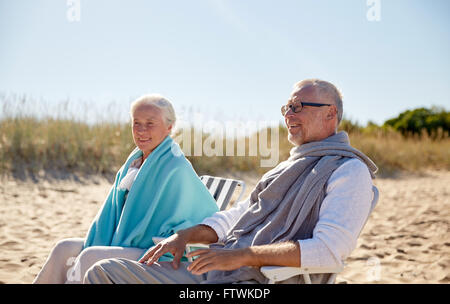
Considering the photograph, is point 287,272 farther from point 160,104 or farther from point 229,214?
point 160,104

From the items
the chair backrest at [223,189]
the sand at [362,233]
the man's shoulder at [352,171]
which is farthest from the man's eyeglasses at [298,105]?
the sand at [362,233]

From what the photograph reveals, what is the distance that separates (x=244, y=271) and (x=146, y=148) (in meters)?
1.22

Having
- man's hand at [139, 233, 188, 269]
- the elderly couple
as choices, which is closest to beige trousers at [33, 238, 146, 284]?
the elderly couple

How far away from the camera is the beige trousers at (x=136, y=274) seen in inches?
81.0

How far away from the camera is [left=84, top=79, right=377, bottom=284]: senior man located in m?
2.01

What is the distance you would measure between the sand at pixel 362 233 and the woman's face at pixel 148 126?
176 cm

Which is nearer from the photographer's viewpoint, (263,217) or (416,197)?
(263,217)

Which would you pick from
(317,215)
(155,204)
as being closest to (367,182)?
(317,215)

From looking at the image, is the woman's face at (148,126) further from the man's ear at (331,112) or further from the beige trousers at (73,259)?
the man's ear at (331,112)

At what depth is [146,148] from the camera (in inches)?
114

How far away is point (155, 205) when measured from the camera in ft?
8.97

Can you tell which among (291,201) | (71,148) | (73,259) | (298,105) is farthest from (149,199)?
(71,148)

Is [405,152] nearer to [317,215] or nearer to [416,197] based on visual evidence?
[416,197]
